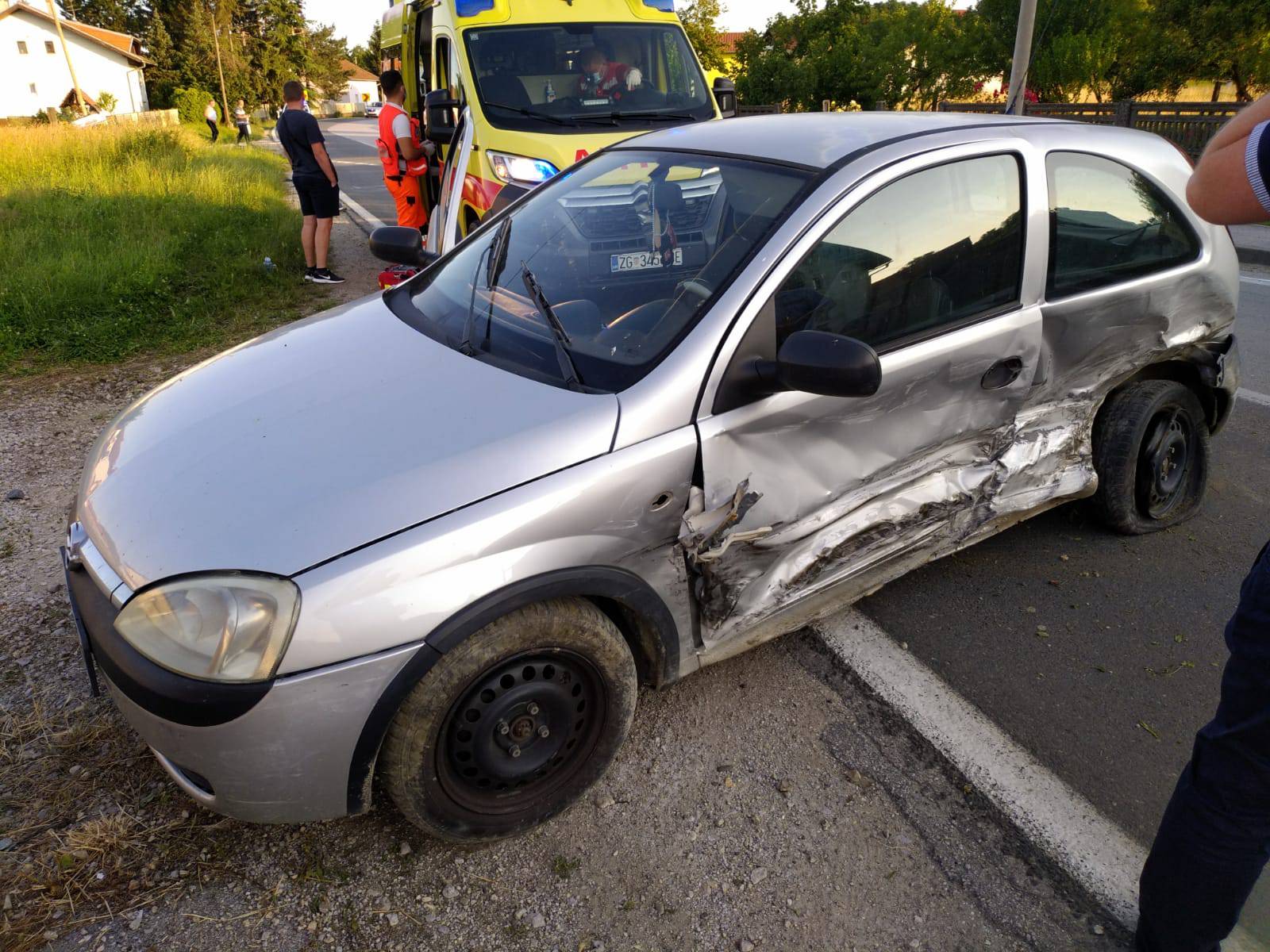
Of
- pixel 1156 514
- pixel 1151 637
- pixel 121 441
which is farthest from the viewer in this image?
pixel 1156 514

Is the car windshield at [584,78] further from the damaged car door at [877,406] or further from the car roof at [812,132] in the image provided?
the damaged car door at [877,406]

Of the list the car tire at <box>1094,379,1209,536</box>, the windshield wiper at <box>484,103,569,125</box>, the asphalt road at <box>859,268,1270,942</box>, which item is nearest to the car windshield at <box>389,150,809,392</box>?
the asphalt road at <box>859,268,1270,942</box>

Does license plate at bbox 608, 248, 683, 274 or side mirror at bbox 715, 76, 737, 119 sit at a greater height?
side mirror at bbox 715, 76, 737, 119

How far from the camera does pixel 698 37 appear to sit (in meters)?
25.9

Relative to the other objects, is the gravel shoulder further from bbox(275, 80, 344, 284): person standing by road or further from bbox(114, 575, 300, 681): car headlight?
bbox(275, 80, 344, 284): person standing by road

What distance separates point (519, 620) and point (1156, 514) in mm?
2979

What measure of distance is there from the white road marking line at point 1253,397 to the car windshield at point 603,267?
4222mm

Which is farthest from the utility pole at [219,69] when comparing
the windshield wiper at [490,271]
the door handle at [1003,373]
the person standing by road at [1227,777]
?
the person standing by road at [1227,777]

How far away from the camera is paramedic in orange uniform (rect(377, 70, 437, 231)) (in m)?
8.37

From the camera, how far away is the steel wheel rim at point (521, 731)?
2.11 metres

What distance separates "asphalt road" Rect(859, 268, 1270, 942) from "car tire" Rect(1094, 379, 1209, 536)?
0.13m

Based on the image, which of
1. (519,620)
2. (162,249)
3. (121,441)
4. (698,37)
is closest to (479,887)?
(519,620)

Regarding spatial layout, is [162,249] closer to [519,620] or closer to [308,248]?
[308,248]

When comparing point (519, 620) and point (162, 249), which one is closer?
point (519, 620)
